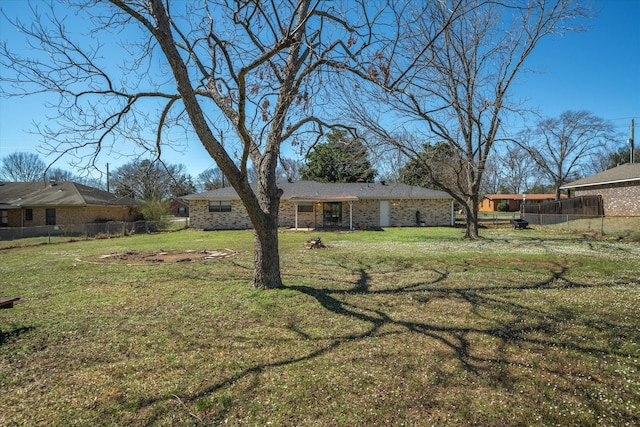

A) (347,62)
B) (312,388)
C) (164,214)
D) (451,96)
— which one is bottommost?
(312,388)

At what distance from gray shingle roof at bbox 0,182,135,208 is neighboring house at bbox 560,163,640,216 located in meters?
33.7

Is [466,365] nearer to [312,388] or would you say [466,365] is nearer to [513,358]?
[513,358]

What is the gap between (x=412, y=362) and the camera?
3680mm

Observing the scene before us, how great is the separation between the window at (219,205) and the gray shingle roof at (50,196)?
19.2 feet

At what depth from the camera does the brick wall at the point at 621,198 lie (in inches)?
849

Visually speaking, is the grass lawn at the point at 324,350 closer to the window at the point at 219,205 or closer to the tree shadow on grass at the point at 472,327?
the tree shadow on grass at the point at 472,327

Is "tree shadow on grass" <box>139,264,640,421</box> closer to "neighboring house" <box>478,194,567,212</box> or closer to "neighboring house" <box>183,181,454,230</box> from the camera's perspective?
"neighboring house" <box>183,181,454,230</box>

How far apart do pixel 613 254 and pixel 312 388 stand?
498 inches

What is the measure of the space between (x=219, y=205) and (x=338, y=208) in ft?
Answer: 30.4

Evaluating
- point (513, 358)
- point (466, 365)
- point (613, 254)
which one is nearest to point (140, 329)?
point (466, 365)

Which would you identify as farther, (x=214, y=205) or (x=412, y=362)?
(x=214, y=205)

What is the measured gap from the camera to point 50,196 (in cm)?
2462

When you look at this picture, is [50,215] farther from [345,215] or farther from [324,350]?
[324,350]

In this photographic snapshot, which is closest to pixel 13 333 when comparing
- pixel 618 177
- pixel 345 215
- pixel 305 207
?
pixel 305 207
